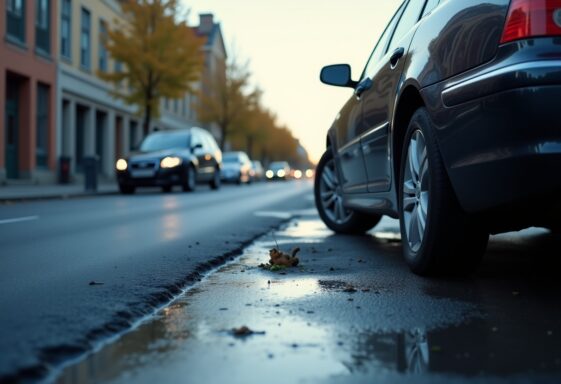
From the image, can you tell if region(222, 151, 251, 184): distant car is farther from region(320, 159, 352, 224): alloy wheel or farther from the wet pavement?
the wet pavement

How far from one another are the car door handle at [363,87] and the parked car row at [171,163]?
42.7 feet

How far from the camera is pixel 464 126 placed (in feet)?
10.4

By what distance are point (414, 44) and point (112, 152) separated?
29575mm

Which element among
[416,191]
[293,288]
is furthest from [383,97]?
[293,288]

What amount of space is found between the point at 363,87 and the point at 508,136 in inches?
95.8

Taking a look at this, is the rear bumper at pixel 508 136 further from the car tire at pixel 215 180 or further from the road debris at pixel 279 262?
the car tire at pixel 215 180

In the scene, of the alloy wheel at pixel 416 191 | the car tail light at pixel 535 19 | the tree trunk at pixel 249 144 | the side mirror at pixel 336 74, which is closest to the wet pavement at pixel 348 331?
the alloy wheel at pixel 416 191

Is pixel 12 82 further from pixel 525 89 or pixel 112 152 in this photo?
pixel 525 89

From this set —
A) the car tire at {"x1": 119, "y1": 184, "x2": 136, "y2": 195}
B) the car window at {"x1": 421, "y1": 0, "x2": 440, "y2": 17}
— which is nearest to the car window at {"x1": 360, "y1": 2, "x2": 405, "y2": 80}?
the car window at {"x1": 421, "y1": 0, "x2": 440, "y2": 17}

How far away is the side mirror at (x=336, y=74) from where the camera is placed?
5.72 metres

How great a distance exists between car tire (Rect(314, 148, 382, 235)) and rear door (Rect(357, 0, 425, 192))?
1.44 m

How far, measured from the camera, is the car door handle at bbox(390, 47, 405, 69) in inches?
167

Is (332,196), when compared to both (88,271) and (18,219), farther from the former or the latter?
(18,219)

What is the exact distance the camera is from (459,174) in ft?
10.7
